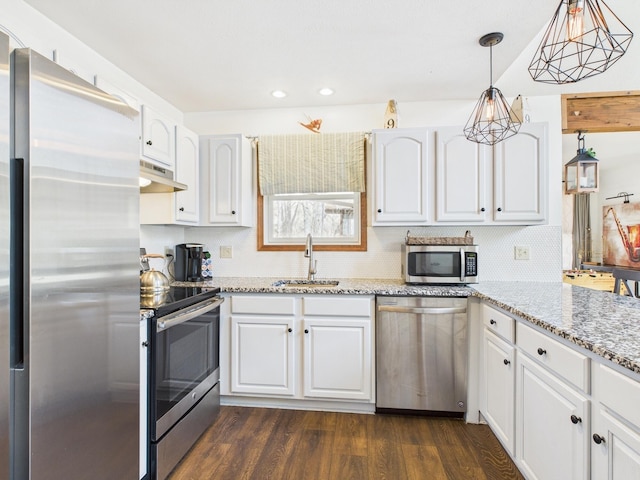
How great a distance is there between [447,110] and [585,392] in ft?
7.84

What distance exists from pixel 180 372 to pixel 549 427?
1802 mm

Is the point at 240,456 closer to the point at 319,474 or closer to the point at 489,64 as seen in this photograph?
the point at 319,474

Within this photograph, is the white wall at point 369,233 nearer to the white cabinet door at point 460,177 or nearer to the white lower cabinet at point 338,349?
the white cabinet door at point 460,177

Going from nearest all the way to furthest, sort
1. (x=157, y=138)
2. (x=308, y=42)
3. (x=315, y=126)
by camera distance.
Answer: (x=308, y=42) < (x=157, y=138) < (x=315, y=126)

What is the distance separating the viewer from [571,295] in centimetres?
210

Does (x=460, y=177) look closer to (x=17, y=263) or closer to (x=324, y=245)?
(x=324, y=245)

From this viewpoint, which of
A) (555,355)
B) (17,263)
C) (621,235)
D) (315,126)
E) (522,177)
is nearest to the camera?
(17,263)

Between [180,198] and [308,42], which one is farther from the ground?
[308,42]

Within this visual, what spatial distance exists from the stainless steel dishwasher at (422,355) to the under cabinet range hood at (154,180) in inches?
61.0

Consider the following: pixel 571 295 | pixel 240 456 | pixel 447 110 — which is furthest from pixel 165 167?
pixel 571 295

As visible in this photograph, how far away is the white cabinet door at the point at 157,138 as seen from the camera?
6.99 feet

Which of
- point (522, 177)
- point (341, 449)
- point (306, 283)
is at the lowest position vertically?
point (341, 449)

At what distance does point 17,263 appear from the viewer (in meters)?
1.00

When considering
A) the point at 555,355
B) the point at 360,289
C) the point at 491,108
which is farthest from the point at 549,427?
the point at 491,108
